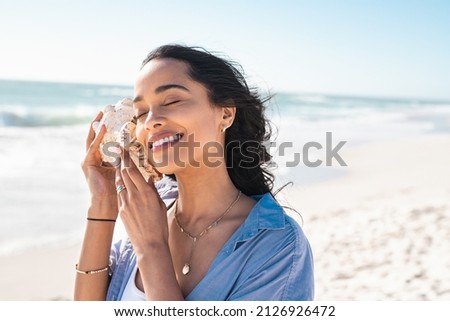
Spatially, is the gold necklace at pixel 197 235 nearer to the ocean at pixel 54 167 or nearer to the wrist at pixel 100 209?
the wrist at pixel 100 209

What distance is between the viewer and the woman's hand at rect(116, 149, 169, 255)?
7.39 feet

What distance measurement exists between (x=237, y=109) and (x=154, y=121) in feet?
1.84

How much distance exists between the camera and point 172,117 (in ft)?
7.75

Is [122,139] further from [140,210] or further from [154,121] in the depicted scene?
[140,210]

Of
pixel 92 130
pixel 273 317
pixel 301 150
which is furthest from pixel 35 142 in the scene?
pixel 273 317

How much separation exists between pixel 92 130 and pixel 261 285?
1.25m

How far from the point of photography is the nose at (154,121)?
92.9 inches

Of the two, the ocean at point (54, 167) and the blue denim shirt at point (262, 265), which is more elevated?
the blue denim shirt at point (262, 265)

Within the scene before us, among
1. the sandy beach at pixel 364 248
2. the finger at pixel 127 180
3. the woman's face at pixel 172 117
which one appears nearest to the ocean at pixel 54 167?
the sandy beach at pixel 364 248

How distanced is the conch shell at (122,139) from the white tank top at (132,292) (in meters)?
0.47

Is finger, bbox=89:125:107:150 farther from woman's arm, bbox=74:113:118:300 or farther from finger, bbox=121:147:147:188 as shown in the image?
finger, bbox=121:147:147:188

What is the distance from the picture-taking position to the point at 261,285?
2074mm

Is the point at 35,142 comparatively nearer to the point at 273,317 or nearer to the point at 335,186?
the point at 335,186

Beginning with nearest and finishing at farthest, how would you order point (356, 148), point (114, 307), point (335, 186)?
point (114, 307)
point (335, 186)
point (356, 148)
